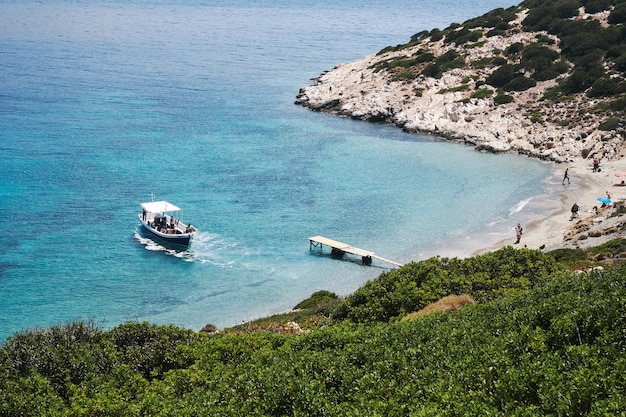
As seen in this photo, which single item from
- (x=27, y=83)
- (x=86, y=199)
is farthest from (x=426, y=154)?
(x=27, y=83)

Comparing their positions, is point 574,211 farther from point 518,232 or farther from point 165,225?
point 165,225

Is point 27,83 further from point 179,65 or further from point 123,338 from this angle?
point 123,338

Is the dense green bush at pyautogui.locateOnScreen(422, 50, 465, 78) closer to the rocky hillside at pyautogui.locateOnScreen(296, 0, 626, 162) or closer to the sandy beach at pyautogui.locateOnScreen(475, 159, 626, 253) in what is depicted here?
the rocky hillside at pyautogui.locateOnScreen(296, 0, 626, 162)

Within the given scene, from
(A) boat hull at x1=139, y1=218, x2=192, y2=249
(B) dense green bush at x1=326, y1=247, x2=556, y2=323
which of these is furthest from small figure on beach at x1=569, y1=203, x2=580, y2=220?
(A) boat hull at x1=139, y1=218, x2=192, y2=249

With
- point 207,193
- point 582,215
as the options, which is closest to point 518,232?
point 582,215

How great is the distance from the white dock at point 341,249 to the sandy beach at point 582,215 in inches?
322

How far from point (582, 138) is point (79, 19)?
160233mm

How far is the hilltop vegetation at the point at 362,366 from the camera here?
14203 mm

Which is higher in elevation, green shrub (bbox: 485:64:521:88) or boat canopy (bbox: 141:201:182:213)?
green shrub (bbox: 485:64:521:88)

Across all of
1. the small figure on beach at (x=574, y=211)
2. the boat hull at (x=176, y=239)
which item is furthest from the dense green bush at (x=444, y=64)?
the boat hull at (x=176, y=239)

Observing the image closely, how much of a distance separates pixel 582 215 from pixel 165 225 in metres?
33.8

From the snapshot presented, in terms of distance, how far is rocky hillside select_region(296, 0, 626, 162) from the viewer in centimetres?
7544

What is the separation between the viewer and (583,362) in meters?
14.8

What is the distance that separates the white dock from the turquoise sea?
80 cm
